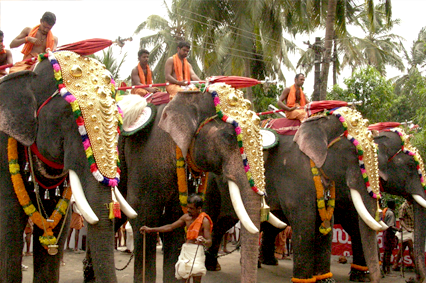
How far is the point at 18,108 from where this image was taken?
14.4 feet

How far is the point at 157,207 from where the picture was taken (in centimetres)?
591

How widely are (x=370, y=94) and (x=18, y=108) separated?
16606mm

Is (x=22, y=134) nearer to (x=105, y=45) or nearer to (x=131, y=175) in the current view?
(x=105, y=45)

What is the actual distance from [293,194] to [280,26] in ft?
34.9

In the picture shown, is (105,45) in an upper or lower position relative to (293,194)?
upper

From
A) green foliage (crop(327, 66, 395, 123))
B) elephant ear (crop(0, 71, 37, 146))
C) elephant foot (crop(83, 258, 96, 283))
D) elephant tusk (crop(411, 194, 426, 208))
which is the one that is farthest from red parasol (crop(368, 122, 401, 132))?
green foliage (crop(327, 66, 395, 123))

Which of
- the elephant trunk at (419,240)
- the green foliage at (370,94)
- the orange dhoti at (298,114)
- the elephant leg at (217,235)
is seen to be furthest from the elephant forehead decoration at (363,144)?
the green foliage at (370,94)

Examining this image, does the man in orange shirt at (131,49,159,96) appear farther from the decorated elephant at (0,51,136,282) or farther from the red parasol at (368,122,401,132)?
the red parasol at (368,122,401,132)

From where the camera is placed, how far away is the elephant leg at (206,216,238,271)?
828cm

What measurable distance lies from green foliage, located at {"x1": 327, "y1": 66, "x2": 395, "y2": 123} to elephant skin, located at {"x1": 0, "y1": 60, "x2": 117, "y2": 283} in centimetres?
1554

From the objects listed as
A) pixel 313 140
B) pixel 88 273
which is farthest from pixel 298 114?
pixel 88 273

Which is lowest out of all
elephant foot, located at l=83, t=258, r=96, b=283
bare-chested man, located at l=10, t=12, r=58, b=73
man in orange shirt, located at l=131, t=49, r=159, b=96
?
elephant foot, located at l=83, t=258, r=96, b=283

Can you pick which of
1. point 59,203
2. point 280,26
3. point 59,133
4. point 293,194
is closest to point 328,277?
point 293,194

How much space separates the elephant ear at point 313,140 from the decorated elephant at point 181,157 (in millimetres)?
2071
